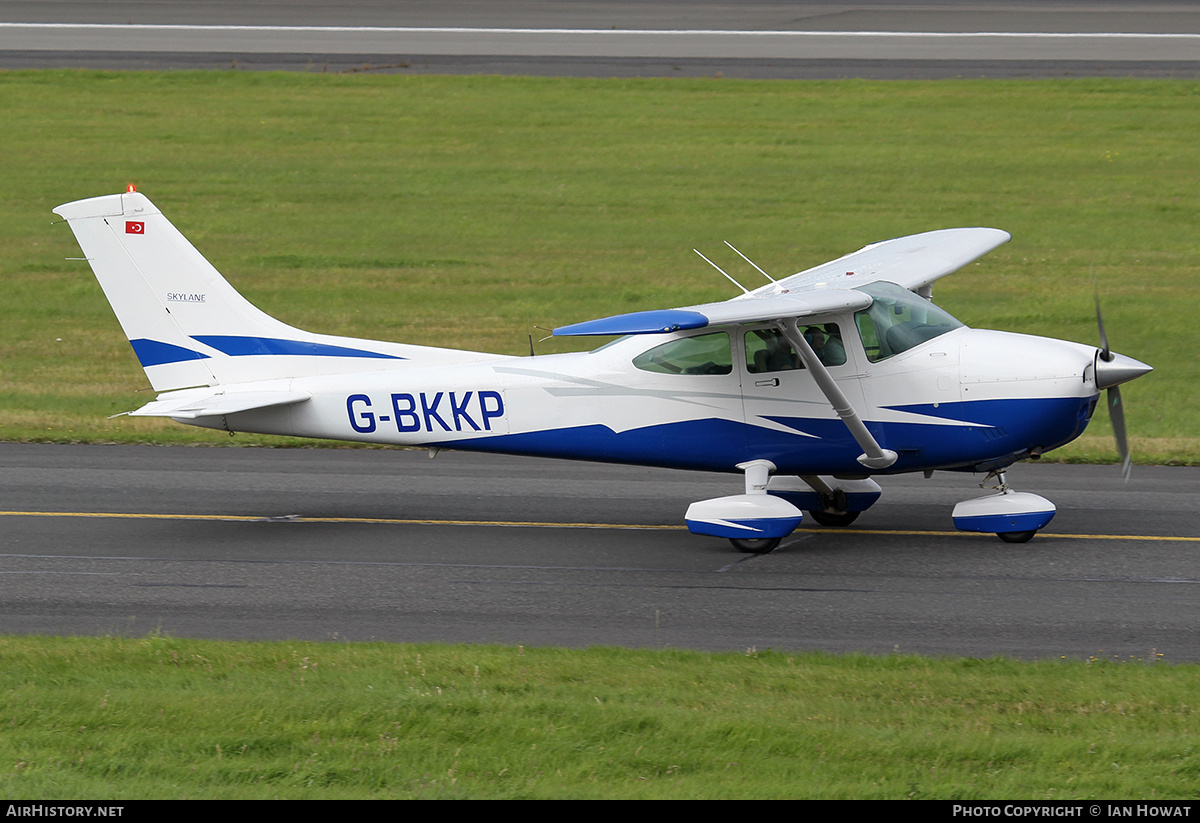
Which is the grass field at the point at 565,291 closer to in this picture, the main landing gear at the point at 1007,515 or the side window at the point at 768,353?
the main landing gear at the point at 1007,515

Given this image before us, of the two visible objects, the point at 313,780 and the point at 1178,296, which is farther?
the point at 1178,296

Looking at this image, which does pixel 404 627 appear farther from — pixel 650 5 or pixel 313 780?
pixel 650 5

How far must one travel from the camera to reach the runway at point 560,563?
10094 mm

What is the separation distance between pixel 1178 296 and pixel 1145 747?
17.1 meters

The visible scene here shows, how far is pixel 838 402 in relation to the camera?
11523 mm

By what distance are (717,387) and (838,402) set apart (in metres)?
1.20

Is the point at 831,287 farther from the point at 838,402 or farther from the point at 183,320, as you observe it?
the point at 183,320

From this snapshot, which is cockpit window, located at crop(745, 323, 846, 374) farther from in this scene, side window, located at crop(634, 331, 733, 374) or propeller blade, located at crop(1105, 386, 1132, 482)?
propeller blade, located at crop(1105, 386, 1132, 482)

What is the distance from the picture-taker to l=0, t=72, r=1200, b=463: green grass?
22.0m

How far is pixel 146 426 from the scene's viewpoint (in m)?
17.5

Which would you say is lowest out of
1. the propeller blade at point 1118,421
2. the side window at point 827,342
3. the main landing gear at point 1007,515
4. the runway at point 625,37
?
the main landing gear at point 1007,515

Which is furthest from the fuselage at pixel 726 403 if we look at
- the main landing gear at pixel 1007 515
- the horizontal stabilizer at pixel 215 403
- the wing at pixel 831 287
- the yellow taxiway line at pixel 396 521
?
the yellow taxiway line at pixel 396 521

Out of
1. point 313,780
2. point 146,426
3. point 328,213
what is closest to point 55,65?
point 328,213

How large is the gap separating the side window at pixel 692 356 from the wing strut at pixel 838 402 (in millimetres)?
739
